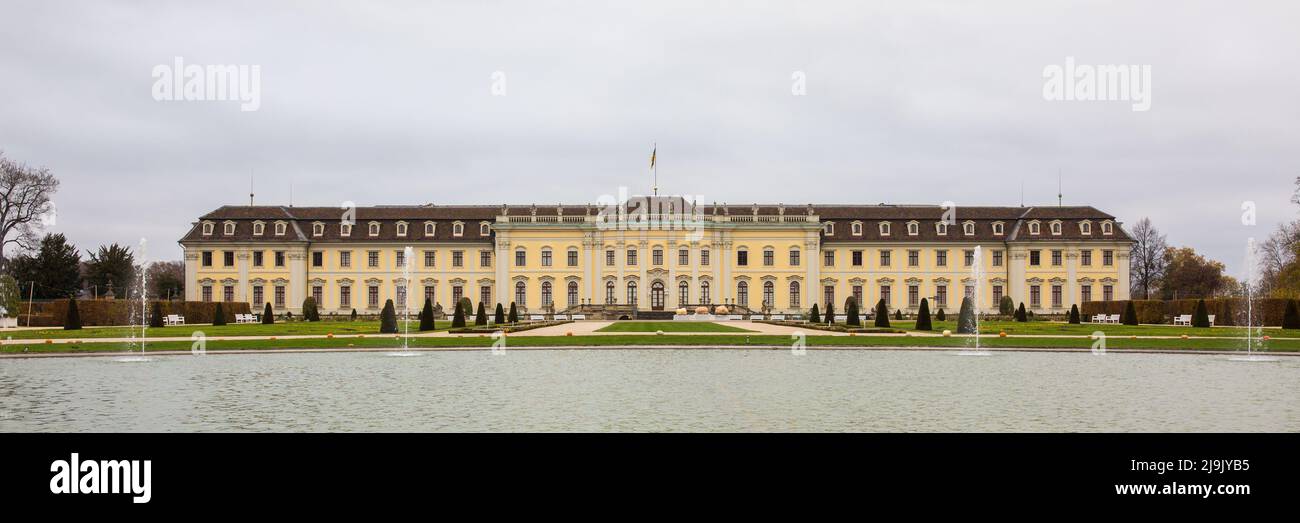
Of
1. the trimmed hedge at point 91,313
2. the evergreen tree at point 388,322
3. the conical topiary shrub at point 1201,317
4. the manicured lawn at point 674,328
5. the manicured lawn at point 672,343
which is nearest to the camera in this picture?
the manicured lawn at point 672,343

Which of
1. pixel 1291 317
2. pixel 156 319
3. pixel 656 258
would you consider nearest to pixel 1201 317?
pixel 1291 317

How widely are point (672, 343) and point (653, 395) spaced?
1473cm

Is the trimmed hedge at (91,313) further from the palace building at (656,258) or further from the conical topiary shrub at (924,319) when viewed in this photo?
the conical topiary shrub at (924,319)

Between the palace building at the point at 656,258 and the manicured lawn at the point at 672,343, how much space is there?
37.3 m

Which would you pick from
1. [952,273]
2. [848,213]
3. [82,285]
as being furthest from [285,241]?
[952,273]

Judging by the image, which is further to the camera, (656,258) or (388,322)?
(656,258)

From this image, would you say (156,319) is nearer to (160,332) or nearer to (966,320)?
(160,332)

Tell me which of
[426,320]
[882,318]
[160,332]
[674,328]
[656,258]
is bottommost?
[674,328]

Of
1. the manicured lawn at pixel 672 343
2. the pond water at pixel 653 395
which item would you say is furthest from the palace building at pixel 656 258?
the pond water at pixel 653 395

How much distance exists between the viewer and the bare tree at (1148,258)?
272ft

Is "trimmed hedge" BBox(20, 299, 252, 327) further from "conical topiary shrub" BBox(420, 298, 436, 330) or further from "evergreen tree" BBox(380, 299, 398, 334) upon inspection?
"evergreen tree" BBox(380, 299, 398, 334)

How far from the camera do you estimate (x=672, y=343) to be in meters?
28.1

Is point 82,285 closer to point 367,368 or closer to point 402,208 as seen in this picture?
point 402,208
